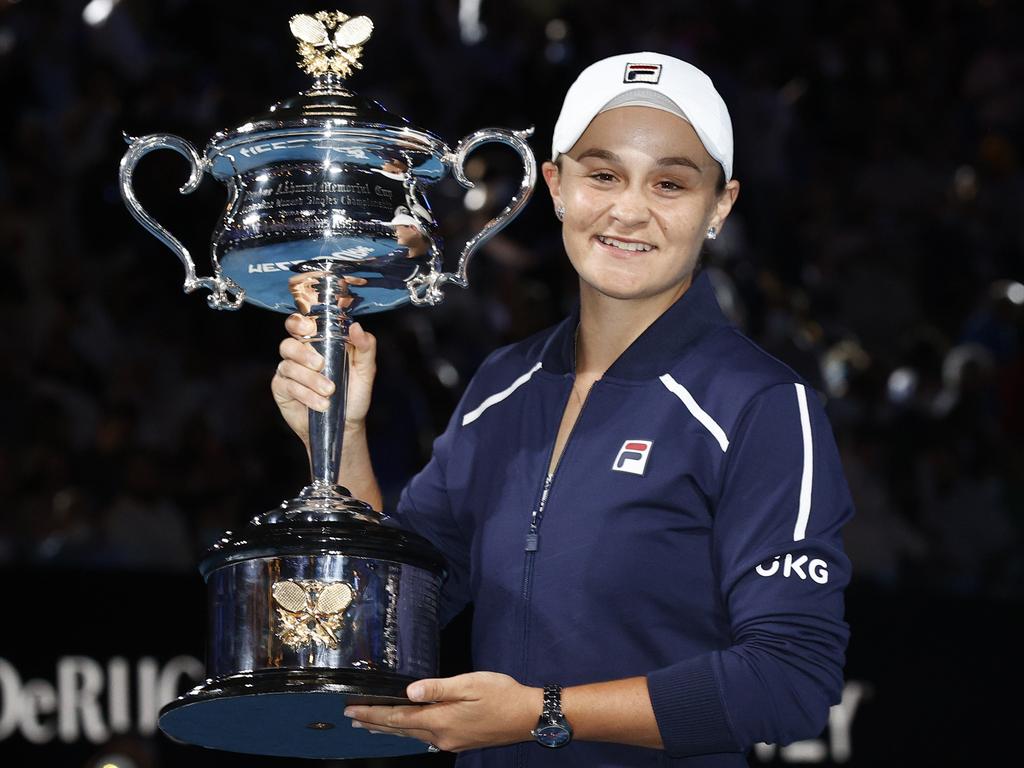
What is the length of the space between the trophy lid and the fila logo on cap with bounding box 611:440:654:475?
522 millimetres

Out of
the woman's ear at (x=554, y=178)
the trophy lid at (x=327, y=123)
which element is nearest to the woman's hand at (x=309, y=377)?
the trophy lid at (x=327, y=123)

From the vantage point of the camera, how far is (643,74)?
2.48 metres

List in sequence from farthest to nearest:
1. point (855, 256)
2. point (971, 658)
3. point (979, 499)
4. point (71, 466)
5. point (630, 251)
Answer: point (855, 256) → point (979, 499) → point (71, 466) → point (971, 658) → point (630, 251)

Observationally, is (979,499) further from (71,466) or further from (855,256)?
(71,466)

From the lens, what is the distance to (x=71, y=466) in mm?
5734

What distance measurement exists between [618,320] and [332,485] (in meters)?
0.47

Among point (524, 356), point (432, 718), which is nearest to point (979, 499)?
point (524, 356)

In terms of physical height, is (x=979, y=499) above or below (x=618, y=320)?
above

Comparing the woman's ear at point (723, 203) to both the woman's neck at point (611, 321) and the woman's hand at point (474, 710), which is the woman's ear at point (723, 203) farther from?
the woman's hand at point (474, 710)

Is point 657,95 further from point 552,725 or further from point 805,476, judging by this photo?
point 552,725

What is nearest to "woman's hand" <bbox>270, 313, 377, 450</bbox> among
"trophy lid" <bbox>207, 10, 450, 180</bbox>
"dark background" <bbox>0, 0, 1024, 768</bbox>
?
"trophy lid" <bbox>207, 10, 450, 180</bbox>

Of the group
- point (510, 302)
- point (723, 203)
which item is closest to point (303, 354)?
point (723, 203)

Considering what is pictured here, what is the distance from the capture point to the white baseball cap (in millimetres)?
2451

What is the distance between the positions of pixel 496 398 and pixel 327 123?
19.4 inches
